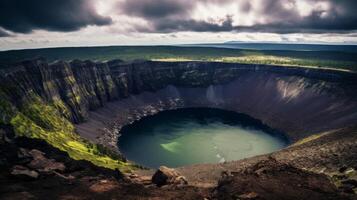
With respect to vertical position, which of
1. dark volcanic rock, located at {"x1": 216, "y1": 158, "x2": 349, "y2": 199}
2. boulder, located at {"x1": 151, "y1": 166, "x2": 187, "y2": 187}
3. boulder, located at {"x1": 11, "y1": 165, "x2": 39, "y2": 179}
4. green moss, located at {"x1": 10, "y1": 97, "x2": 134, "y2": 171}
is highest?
boulder, located at {"x1": 11, "y1": 165, "x2": 39, "y2": 179}

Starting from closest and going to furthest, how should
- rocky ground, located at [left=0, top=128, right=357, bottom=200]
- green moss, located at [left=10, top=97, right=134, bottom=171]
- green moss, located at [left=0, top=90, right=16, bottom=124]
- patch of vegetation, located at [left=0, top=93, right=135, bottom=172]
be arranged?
1. rocky ground, located at [left=0, top=128, right=357, bottom=200]
2. green moss, located at [left=10, top=97, right=134, bottom=171]
3. patch of vegetation, located at [left=0, top=93, right=135, bottom=172]
4. green moss, located at [left=0, top=90, right=16, bottom=124]

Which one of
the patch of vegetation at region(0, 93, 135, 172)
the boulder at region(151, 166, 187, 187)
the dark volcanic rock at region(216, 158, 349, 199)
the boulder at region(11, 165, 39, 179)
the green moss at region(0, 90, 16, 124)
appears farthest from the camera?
the green moss at region(0, 90, 16, 124)

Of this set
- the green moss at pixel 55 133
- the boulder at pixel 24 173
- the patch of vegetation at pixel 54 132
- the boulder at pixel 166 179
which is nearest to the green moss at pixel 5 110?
the patch of vegetation at pixel 54 132

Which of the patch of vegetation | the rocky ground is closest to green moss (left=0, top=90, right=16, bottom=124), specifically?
the patch of vegetation

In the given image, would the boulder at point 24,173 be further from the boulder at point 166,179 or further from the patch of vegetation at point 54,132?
the patch of vegetation at point 54,132

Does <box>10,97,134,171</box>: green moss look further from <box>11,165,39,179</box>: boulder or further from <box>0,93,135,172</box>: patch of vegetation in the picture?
<box>11,165,39,179</box>: boulder

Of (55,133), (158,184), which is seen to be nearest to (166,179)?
(158,184)

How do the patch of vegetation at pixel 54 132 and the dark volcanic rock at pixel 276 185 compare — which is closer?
the dark volcanic rock at pixel 276 185

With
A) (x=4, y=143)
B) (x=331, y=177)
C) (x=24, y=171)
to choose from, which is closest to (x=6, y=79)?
(x=4, y=143)
